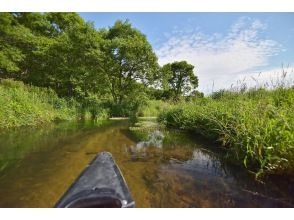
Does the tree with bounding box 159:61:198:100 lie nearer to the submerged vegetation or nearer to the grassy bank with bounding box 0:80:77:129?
the submerged vegetation

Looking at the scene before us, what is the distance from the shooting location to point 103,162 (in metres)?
2.86

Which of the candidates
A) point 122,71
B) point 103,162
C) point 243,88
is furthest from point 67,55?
point 103,162

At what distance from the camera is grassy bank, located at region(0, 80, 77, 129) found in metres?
8.98

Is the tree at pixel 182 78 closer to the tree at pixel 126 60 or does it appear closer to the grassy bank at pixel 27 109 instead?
the tree at pixel 126 60

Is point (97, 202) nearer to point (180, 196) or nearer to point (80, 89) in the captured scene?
point (180, 196)

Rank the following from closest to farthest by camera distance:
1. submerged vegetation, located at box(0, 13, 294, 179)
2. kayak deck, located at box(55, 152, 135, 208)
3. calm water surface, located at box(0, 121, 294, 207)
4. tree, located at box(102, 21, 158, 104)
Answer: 1. kayak deck, located at box(55, 152, 135, 208)
2. calm water surface, located at box(0, 121, 294, 207)
3. submerged vegetation, located at box(0, 13, 294, 179)
4. tree, located at box(102, 21, 158, 104)

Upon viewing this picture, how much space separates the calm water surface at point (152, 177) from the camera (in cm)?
254

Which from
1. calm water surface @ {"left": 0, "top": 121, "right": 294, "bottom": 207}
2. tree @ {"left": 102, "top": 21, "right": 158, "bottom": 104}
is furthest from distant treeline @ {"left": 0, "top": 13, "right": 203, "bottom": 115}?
Result: calm water surface @ {"left": 0, "top": 121, "right": 294, "bottom": 207}

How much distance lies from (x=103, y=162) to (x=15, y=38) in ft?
46.0

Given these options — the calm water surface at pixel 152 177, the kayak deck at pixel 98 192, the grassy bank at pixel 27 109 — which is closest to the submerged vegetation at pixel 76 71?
the grassy bank at pixel 27 109

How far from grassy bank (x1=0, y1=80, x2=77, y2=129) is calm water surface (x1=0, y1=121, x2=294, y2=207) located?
393 cm

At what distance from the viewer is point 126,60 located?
16234mm

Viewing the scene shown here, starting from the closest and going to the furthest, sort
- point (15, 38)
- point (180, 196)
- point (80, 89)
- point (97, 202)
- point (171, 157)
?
point (97, 202)
point (180, 196)
point (171, 157)
point (15, 38)
point (80, 89)

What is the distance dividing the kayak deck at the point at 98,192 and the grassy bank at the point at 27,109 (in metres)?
7.58
